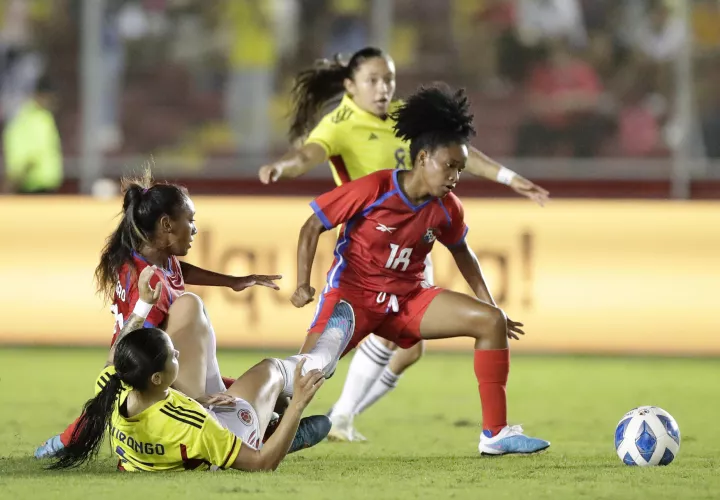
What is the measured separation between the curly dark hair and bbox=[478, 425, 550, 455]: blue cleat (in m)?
1.42

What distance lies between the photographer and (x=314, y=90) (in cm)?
866

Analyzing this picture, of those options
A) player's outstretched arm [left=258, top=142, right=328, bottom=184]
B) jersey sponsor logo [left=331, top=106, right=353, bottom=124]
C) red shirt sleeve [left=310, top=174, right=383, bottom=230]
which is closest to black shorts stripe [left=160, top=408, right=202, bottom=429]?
red shirt sleeve [left=310, top=174, right=383, bottom=230]

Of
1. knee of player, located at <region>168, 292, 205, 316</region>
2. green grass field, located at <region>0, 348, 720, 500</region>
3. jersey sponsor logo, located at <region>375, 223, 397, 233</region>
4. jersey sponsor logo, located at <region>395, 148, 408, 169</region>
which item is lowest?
green grass field, located at <region>0, 348, 720, 500</region>

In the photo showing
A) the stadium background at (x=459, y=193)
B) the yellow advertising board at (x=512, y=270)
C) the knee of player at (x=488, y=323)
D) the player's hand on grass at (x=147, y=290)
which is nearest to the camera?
the player's hand on grass at (x=147, y=290)

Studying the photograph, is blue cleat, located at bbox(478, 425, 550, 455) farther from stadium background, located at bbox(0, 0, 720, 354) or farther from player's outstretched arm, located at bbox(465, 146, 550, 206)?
stadium background, located at bbox(0, 0, 720, 354)

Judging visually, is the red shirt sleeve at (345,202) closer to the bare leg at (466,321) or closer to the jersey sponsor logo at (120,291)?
the bare leg at (466,321)

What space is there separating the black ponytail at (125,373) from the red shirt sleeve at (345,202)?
1.36 meters

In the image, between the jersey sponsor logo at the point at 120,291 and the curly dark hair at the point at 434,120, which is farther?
the curly dark hair at the point at 434,120

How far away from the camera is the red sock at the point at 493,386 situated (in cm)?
667

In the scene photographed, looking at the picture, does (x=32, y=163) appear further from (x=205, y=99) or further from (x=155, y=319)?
(x=155, y=319)

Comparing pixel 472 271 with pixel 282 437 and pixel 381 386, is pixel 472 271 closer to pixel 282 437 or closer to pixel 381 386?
pixel 381 386

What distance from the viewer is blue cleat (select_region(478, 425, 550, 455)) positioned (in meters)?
6.56

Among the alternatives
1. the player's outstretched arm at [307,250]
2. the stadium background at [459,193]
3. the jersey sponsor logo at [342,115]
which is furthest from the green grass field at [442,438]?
the jersey sponsor logo at [342,115]

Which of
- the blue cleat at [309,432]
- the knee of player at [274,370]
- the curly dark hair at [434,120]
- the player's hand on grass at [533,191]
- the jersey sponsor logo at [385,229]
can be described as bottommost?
the blue cleat at [309,432]
